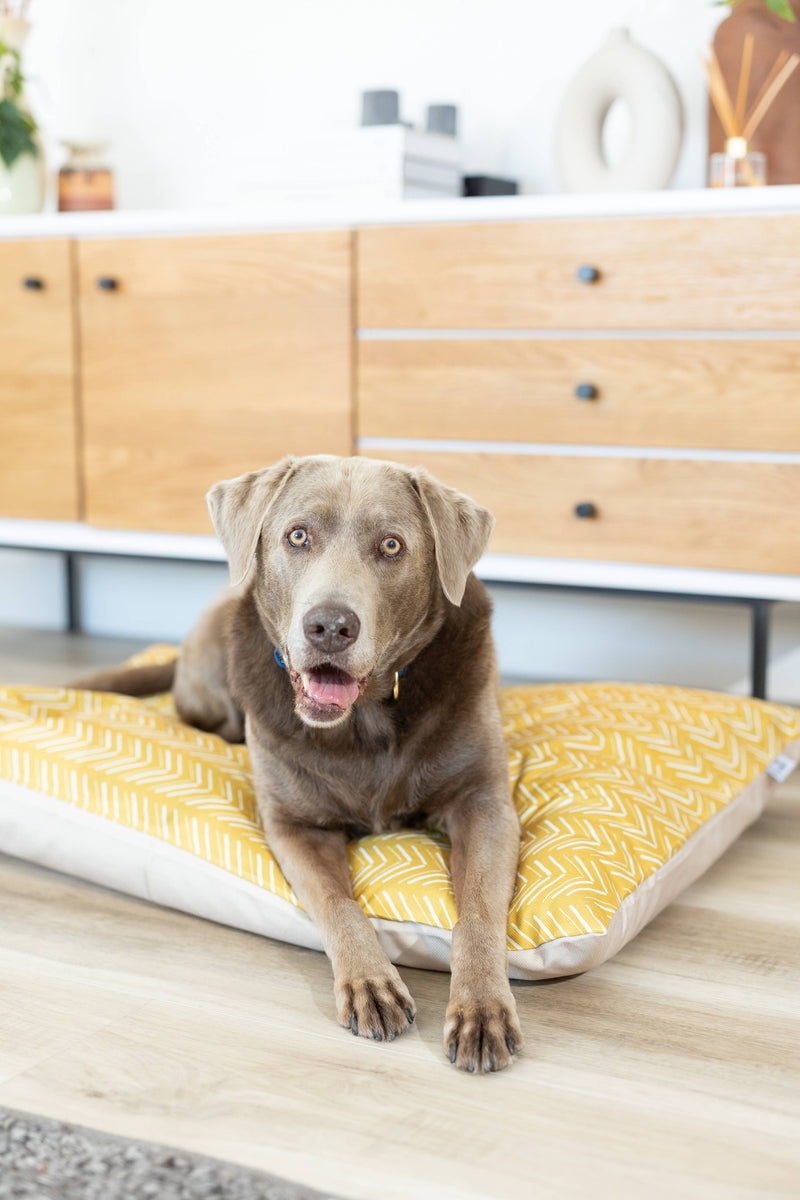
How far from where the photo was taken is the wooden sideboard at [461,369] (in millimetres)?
2666

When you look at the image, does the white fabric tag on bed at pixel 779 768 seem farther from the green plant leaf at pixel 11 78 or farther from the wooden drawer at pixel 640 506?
the green plant leaf at pixel 11 78

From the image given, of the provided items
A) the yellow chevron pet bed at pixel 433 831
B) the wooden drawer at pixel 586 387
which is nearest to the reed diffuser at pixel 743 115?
the wooden drawer at pixel 586 387

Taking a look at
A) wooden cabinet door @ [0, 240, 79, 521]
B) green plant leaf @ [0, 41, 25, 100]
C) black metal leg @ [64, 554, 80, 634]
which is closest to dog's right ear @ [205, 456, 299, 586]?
wooden cabinet door @ [0, 240, 79, 521]

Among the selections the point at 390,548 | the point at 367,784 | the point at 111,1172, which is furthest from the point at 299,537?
the point at 111,1172

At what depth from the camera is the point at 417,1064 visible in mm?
1425

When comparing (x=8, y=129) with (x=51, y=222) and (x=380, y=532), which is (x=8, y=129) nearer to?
(x=51, y=222)

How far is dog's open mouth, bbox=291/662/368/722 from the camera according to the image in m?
1.66

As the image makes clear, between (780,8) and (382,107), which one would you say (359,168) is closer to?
(382,107)

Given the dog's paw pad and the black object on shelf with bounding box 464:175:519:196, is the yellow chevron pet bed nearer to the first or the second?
the dog's paw pad

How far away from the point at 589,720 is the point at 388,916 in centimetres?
77

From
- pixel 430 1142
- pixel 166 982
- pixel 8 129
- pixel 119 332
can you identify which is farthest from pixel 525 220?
pixel 430 1142

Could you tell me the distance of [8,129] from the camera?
134 inches

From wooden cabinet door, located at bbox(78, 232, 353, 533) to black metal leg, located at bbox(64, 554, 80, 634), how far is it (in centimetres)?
73

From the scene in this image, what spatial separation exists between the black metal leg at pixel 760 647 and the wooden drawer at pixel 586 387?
1.32ft
